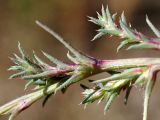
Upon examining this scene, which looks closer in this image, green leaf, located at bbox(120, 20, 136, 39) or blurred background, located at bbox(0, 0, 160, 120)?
green leaf, located at bbox(120, 20, 136, 39)

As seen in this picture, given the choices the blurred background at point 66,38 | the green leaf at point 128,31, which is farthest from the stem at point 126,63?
the blurred background at point 66,38

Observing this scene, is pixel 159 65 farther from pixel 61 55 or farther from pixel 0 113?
pixel 61 55

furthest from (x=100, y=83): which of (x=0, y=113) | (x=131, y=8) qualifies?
(x=131, y=8)

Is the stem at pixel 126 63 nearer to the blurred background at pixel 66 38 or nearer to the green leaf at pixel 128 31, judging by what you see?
Answer: the green leaf at pixel 128 31

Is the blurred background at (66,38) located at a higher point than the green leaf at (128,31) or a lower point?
higher

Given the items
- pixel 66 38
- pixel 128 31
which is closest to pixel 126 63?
pixel 128 31

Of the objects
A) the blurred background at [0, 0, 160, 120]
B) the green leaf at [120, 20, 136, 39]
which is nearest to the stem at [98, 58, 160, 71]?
the green leaf at [120, 20, 136, 39]

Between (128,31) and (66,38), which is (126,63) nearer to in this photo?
(128,31)

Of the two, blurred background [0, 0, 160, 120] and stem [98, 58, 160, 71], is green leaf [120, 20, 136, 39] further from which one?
blurred background [0, 0, 160, 120]

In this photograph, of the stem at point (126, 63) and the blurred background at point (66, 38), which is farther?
the blurred background at point (66, 38)
